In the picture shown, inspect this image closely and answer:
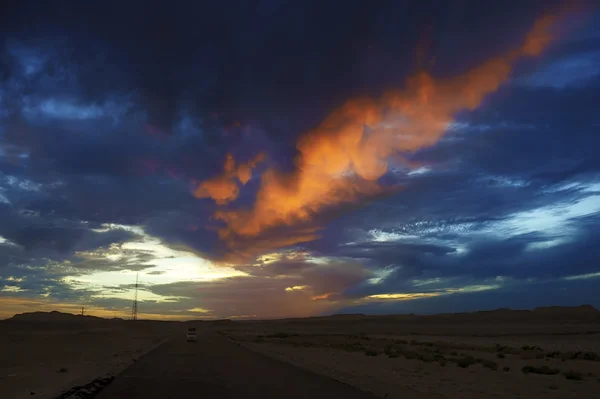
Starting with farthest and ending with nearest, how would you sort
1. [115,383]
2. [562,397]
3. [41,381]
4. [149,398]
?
[41,381] < [115,383] < [562,397] < [149,398]

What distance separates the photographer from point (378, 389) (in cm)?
1759

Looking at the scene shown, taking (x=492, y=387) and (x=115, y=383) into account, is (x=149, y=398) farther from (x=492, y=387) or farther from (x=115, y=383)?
(x=492, y=387)

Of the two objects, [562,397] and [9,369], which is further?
[9,369]

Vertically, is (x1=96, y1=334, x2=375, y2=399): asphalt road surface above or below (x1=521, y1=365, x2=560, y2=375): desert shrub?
above

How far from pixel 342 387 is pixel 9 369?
77.6 ft

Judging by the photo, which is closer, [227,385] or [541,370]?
[227,385]

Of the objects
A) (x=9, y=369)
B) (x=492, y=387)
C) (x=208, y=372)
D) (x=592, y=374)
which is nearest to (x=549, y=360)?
(x=592, y=374)

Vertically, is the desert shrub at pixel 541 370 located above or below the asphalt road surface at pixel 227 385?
below

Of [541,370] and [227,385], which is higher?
[227,385]

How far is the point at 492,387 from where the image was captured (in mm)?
19922

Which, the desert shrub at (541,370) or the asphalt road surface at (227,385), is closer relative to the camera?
the asphalt road surface at (227,385)

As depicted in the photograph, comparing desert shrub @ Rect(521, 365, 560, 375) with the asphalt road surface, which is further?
desert shrub @ Rect(521, 365, 560, 375)

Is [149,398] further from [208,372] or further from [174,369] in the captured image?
[174,369]

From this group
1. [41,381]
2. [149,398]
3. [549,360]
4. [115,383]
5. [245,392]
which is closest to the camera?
[149,398]
